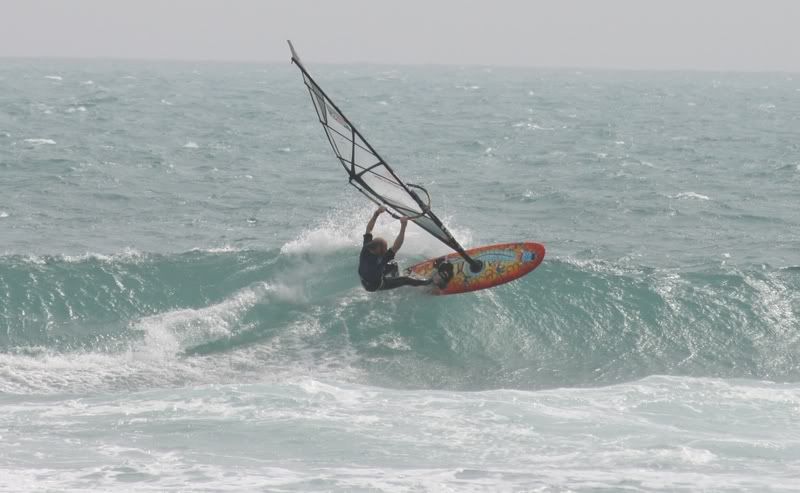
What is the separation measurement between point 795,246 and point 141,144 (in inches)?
884

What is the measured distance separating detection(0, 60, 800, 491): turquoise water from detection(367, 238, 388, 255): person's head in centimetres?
153

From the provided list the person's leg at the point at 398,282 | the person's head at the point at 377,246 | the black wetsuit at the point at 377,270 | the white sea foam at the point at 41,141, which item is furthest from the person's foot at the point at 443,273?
the white sea foam at the point at 41,141

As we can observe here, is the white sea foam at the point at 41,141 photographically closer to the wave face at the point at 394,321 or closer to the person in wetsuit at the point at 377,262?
the wave face at the point at 394,321

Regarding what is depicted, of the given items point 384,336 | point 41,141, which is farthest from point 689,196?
point 41,141

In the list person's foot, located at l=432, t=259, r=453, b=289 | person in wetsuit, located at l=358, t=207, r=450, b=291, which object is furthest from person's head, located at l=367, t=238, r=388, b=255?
person's foot, located at l=432, t=259, r=453, b=289

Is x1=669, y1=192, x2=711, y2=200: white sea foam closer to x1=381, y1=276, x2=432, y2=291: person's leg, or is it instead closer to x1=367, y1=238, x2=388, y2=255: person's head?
x1=381, y1=276, x2=432, y2=291: person's leg

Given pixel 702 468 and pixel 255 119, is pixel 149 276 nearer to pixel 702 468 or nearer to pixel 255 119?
pixel 702 468

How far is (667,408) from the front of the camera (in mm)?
11320

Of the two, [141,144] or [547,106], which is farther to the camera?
[547,106]

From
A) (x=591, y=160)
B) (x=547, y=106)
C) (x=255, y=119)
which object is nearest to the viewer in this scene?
(x=591, y=160)

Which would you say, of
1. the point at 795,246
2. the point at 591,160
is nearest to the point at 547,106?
the point at 591,160

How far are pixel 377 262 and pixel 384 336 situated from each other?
1.55 metres

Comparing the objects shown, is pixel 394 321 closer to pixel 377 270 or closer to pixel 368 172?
pixel 377 270

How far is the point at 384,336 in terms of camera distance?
47.5 ft
